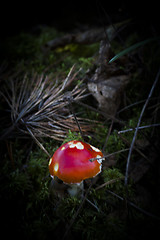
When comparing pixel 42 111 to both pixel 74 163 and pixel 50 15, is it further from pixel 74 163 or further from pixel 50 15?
pixel 50 15

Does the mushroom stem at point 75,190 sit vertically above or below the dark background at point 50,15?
below

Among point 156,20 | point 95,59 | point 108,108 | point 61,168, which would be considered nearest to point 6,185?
point 61,168

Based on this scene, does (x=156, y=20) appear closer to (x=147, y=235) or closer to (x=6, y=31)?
(x=147, y=235)

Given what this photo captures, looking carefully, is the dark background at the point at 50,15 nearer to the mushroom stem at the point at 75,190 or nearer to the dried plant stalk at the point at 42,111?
the dried plant stalk at the point at 42,111

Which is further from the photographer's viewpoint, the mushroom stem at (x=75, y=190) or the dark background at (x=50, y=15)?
the dark background at (x=50, y=15)

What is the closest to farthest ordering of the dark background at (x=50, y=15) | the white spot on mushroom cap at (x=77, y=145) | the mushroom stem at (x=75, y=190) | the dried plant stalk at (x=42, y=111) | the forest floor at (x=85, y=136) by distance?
the forest floor at (x=85, y=136), the white spot on mushroom cap at (x=77, y=145), the mushroom stem at (x=75, y=190), the dried plant stalk at (x=42, y=111), the dark background at (x=50, y=15)

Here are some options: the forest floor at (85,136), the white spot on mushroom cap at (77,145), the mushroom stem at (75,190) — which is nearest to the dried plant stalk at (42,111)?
the forest floor at (85,136)

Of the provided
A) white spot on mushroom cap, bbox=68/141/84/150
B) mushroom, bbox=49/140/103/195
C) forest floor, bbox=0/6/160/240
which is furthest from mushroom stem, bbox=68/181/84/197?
white spot on mushroom cap, bbox=68/141/84/150
